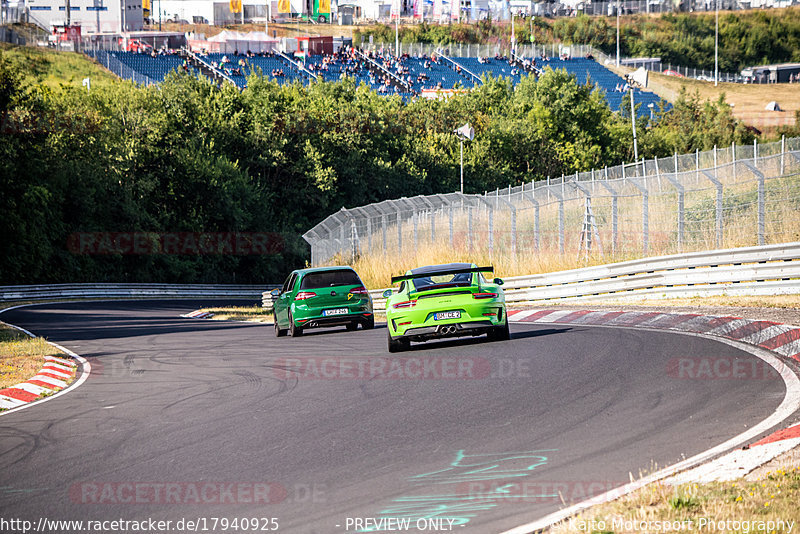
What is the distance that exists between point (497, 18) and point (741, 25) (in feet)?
121

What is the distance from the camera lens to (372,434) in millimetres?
9430

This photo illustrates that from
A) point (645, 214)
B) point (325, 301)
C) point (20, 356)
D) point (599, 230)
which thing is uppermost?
point (645, 214)

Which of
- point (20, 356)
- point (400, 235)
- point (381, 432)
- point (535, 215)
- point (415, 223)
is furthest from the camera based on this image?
point (400, 235)

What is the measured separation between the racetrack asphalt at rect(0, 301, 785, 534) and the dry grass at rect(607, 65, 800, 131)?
91.3 metres

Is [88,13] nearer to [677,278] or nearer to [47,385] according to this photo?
[677,278]

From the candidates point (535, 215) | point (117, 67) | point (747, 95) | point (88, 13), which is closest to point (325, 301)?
point (535, 215)

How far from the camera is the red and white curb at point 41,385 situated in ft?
44.1

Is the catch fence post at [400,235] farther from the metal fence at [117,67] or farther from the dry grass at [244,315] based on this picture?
the metal fence at [117,67]

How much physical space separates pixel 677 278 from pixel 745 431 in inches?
613

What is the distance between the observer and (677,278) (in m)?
23.5

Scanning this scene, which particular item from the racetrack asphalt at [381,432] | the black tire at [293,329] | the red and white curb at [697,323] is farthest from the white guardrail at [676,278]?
the black tire at [293,329]

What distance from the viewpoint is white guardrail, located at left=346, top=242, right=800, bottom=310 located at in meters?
20.5

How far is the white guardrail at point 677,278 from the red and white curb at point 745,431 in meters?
2.51

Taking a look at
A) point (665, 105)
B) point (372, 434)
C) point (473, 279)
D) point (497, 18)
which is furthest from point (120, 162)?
point (497, 18)
